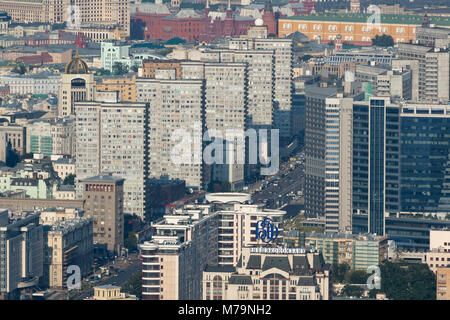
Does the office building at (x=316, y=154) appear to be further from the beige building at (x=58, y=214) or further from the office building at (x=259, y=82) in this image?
the office building at (x=259, y=82)

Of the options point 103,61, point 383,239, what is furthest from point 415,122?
point 103,61

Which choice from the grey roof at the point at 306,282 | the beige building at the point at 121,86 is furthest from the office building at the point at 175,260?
the beige building at the point at 121,86

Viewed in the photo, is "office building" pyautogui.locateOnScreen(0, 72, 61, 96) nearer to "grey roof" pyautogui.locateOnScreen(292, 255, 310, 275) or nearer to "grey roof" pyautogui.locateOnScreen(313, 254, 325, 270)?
"grey roof" pyautogui.locateOnScreen(313, 254, 325, 270)

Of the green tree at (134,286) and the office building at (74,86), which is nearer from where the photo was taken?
the green tree at (134,286)

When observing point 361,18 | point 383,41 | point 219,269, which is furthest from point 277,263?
point 361,18

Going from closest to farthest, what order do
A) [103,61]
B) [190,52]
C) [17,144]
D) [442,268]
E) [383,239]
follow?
[442,268] < [383,239] < [17,144] < [190,52] < [103,61]

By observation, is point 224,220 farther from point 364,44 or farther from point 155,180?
point 364,44
